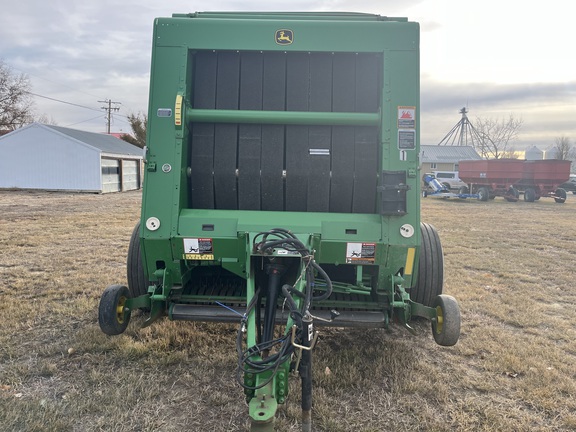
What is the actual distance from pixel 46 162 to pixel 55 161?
626 mm

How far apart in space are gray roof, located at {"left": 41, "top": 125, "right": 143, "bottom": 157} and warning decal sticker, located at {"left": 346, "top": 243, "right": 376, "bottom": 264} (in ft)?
79.5

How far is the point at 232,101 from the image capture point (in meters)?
3.54

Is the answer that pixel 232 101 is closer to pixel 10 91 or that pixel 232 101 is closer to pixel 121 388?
pixel 121 388

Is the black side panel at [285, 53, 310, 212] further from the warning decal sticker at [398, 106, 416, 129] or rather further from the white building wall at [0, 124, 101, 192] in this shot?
the white building wall at [0, 124, 101, 192]

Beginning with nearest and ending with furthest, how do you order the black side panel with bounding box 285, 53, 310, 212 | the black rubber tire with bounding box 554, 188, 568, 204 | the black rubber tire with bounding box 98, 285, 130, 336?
the black rubber tire with bounding box 98, 285, 130, 336 < the black side panel with bounding box 285, 53, 310, 212 < the black rubber tire with bounding box 554, 188, 568, 204

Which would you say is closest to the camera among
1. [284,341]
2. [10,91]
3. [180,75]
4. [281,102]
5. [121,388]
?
[284,341]

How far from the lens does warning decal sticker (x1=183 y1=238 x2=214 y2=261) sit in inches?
128

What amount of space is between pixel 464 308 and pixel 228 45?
3.72 m

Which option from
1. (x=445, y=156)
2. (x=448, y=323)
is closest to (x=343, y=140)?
(x=448, y=323)

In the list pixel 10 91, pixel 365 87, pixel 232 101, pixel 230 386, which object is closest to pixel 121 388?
pixel 230 386

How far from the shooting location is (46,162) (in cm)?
2512

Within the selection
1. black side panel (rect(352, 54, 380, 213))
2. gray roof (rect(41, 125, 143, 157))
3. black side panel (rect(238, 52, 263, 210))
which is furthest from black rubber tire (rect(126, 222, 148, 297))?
gray roof (rect(41, 125, 143, 157))

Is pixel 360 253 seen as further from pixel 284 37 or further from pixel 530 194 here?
pixel 530 194

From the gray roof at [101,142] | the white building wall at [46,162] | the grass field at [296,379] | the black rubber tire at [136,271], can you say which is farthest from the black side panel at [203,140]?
the gray roof at [101,142]
